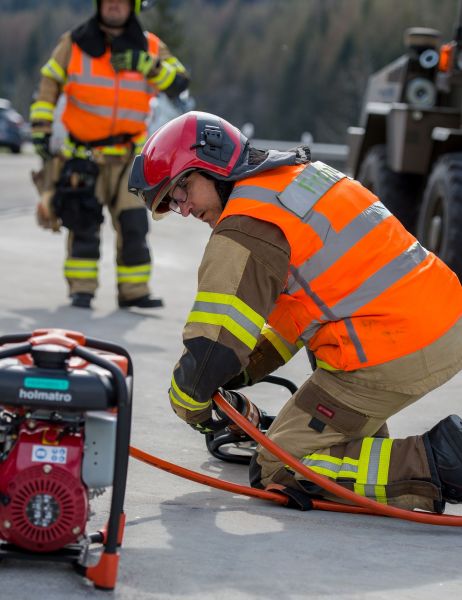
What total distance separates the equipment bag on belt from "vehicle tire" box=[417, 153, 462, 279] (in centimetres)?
235

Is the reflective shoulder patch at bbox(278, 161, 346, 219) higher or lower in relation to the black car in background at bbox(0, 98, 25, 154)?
higher

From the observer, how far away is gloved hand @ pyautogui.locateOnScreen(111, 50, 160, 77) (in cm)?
809

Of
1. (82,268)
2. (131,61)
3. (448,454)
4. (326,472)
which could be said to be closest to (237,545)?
(326,472)

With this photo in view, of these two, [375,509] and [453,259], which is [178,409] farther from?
[453,259]

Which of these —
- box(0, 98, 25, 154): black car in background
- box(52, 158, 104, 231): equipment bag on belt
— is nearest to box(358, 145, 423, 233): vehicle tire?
box(52, 158, 104, 231): equipment bag on belt

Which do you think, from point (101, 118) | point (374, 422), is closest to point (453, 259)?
point (101, 118)

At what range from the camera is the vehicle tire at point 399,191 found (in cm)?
1059

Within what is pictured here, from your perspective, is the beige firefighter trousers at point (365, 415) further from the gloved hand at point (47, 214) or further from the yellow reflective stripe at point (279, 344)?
the gloved hand at point (47, 214)

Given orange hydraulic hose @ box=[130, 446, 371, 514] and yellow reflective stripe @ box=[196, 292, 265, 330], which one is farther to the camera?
orange hydraulic hose @ box=[130, 446, 371, 514]

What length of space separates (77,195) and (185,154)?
408 cm

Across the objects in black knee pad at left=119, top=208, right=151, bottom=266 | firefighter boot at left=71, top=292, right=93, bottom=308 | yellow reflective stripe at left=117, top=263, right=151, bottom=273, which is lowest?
firefighter boot at left=71, top=292, right=93, bottom=308

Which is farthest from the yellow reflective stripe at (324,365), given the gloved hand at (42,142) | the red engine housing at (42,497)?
the gloved hand at (42,142)

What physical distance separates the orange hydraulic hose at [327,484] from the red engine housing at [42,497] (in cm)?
79

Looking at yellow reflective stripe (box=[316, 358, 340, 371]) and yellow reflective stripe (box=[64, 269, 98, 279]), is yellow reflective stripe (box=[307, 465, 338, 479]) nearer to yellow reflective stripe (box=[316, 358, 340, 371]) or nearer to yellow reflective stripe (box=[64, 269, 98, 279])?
yellow reflective stripe (box=[316, 358, 340, 371])
